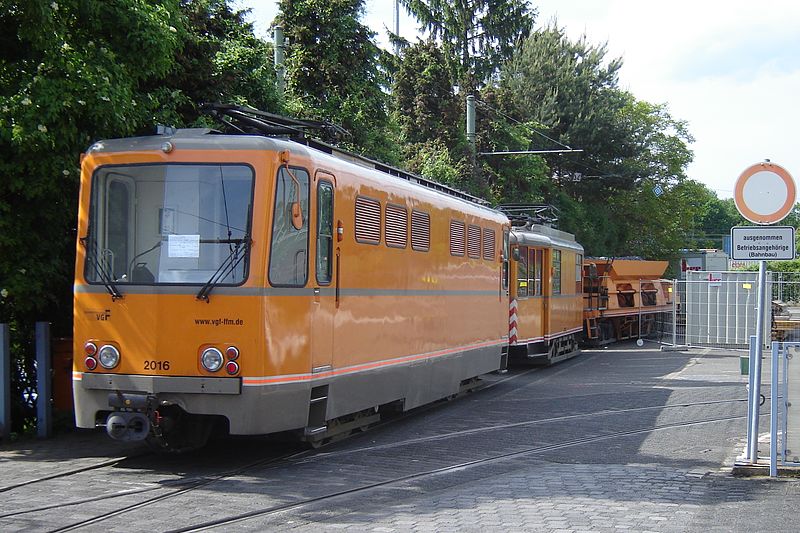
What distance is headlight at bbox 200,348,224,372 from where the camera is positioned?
8.95 metres

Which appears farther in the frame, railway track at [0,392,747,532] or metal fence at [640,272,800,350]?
metal fence at [640,272,800,350]

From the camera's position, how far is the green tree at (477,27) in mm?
47406

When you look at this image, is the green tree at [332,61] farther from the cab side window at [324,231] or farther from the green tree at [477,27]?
the green tree at [477,27]

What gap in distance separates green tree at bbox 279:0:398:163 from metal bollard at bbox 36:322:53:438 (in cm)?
1303

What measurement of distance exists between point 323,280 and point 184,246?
1507 mm

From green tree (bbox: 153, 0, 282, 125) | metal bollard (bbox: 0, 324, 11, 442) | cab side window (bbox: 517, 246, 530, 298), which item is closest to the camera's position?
metal bollard (bbox: 0, 324, 11, 442)

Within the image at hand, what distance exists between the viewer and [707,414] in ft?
46.8

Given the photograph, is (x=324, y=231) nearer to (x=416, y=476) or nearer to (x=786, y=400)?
(x=416, y=476)

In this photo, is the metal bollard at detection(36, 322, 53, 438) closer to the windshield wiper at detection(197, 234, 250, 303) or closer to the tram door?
the windshield wiper at detection(197, 234, 250, 303)

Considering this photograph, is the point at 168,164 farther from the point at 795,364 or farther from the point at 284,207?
the point at 795,364

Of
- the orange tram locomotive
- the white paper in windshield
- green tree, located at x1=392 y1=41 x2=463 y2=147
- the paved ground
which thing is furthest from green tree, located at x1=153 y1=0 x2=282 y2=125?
green tree, located at x1=392 y1=41 x2=463 y2=147

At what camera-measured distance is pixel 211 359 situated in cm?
898

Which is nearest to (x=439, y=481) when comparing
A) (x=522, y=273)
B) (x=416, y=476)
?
(x=416, y=476)

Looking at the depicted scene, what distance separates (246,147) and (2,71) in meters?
3.71
